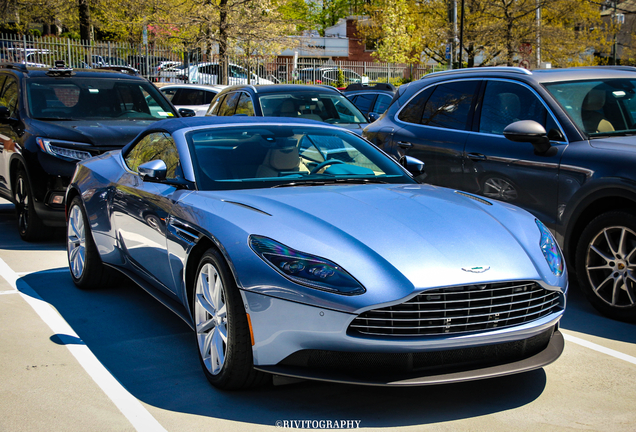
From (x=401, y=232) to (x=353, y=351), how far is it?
0.72 m

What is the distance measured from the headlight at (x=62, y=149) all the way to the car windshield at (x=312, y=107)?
362cm

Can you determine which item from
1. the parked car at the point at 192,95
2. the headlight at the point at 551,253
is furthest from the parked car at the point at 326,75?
the headlight at the point at 551,253

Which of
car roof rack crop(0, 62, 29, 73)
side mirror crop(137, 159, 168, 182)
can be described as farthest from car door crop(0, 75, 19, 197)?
side mirror crop(137, 159, 168, 182)

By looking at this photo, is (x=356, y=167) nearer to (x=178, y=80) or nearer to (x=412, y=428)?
(x=412, y=428)

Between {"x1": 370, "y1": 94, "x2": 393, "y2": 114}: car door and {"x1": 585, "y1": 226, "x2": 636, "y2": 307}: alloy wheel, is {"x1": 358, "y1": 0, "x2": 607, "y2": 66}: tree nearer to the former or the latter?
{"x1": 370, "y1": 94, "x2": 393, "y2": 114}: car door

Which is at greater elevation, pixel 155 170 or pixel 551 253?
pixel 155 170

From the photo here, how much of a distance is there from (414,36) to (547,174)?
3842 cm

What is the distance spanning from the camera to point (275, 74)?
3447 cm

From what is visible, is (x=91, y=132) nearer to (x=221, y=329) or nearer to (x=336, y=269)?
(x=221, y=329)

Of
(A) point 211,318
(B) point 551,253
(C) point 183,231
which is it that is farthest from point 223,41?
(B) point 551,253

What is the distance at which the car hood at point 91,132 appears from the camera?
7.94 metres

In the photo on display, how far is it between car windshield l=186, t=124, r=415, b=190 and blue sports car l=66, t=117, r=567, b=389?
0.01 metres

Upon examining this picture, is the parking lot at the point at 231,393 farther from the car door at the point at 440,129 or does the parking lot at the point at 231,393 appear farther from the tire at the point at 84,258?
the car door at the point at 440,129

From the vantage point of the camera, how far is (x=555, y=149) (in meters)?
5.58
